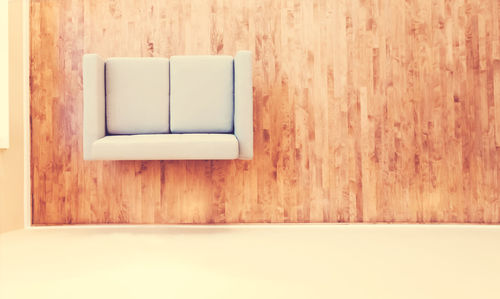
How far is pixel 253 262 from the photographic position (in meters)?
1.80

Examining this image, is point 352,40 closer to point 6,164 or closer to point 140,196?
point 140,196

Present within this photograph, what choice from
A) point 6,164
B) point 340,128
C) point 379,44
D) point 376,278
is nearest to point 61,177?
point 6,164

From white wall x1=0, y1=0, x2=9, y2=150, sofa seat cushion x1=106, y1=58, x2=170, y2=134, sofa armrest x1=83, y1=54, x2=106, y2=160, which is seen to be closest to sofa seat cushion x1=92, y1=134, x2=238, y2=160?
sofa armrest x1=83, y1=54, x2=106, y2=160

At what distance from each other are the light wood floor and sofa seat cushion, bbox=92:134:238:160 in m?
0.64

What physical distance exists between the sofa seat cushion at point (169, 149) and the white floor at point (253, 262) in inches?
23.0

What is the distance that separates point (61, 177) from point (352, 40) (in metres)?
2.81

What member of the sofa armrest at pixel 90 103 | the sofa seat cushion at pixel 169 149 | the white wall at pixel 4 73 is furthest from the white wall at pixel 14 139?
the sofa seat cushion at pixel 169 149

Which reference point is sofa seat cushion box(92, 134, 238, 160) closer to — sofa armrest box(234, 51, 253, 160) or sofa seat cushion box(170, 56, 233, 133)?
sofa armrest box(234, 51, 253, 160)

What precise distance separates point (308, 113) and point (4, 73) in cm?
248

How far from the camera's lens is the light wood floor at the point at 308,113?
284 cm

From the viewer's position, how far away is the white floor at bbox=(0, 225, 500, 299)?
1.42 metres

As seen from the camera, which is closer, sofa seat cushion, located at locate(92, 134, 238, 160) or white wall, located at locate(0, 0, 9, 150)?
sofa seat cushion, located at locate(92, 134, 238, 160)

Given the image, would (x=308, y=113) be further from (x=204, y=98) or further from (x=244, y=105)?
(x=204, y=98)

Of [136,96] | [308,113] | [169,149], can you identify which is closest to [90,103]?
[136,96]
